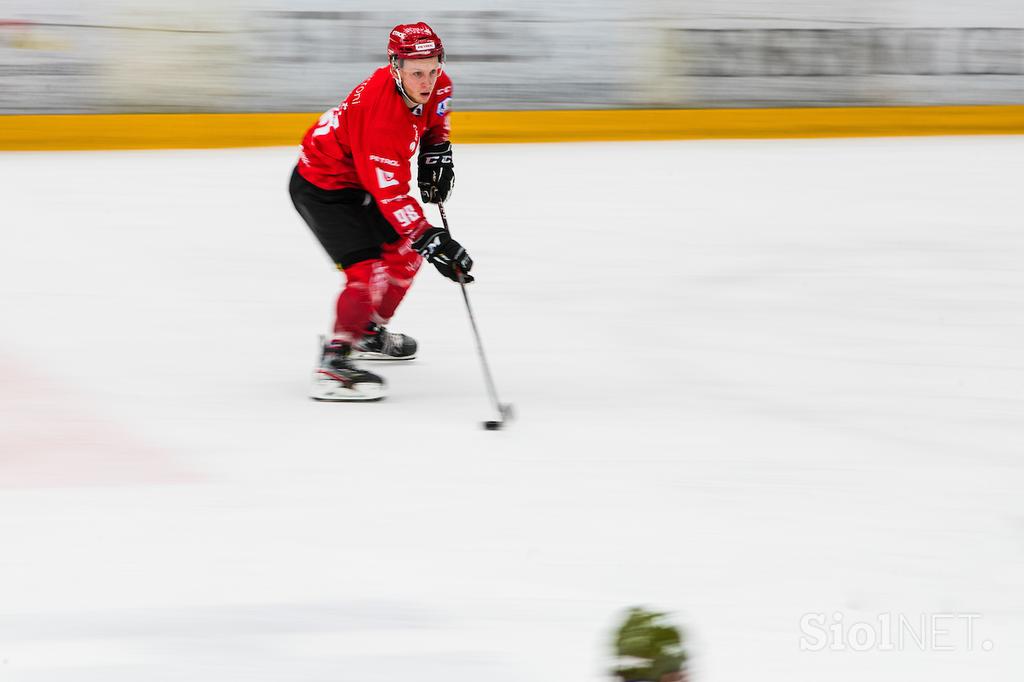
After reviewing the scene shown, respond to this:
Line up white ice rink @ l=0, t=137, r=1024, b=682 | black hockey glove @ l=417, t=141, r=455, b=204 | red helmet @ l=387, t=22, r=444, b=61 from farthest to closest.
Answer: black hockey glove @ l=417, t=141, r=455, b=204, red helmet @ l=387, t=22, r=444, b=61, white ice rink @ l=0, t=137, r=1024, b=682

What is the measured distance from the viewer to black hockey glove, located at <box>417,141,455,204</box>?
3.99 metres

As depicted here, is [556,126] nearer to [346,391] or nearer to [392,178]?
[346,391]

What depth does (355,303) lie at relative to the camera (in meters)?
3.77

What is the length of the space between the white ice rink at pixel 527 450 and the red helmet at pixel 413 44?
1.05 metres

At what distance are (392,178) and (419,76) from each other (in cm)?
29

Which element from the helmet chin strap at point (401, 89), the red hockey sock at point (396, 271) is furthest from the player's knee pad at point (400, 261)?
the helmet chin strap at point (401, 89)

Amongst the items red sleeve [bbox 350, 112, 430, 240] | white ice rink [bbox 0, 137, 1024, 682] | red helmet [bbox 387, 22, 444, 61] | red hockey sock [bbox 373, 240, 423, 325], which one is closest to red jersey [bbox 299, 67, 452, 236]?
red sleeve [bbox 350, 112, 430, 240]

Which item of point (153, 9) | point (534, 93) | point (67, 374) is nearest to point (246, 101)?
point (153, 9)

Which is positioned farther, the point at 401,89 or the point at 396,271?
the point at 396,271

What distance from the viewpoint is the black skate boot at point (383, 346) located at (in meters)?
4.21

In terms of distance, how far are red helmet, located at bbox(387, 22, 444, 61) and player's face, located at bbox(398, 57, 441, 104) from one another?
17 millimetres

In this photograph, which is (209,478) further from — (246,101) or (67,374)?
(246,101)

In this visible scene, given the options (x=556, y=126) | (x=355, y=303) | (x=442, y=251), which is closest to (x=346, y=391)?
(x=355, y=303)

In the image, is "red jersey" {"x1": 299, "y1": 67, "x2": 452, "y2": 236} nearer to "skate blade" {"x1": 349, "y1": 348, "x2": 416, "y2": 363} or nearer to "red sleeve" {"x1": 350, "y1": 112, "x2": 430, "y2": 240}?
"red sleeve" {"x1": 350, "y1": 112, "x2": 430, "y2": 240}
